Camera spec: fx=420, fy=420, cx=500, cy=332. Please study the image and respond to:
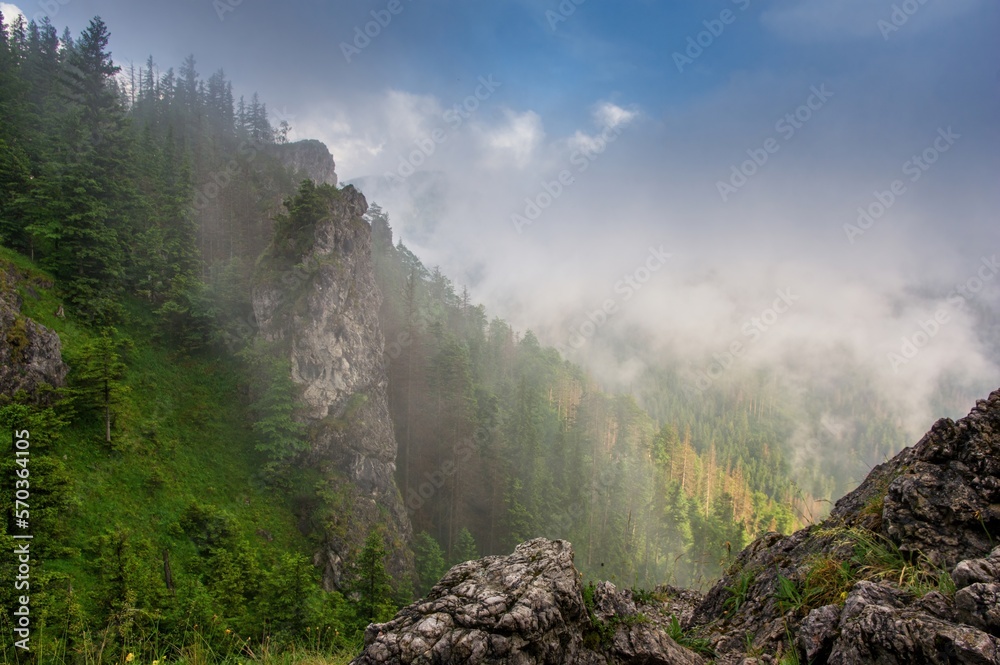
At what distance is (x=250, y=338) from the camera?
37.9m

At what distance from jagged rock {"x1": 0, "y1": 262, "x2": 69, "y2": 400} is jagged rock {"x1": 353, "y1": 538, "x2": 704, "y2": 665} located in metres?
29.4

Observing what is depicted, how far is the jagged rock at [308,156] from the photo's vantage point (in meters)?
86.9

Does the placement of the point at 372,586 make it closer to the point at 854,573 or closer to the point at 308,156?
the point at 854,573

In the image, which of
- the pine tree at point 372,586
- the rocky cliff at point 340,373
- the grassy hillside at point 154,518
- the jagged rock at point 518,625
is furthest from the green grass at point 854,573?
the rocky cliff at point 340,373

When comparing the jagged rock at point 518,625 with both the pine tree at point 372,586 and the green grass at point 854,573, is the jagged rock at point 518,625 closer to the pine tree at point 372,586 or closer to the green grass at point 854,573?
the green grass at point 854,573

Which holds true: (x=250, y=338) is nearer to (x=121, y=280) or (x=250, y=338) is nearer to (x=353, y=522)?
(x=121, y=280)

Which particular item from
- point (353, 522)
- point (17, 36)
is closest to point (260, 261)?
point (353, 522)

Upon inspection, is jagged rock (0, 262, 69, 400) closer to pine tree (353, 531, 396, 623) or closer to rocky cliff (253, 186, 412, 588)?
rocky cliff (253, 186, 412, 588)

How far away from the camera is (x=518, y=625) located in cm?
376

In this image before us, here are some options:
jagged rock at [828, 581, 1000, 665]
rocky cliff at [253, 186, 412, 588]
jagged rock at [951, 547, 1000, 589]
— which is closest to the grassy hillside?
rocky cliff at [253, 186, 412, 588]

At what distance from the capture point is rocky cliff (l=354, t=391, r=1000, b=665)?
2982 mm

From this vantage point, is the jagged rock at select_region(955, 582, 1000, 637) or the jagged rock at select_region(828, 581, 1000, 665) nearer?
the jagged rock at select_region(828, 581, 1000, 665)

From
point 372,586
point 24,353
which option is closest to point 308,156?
point 24,353

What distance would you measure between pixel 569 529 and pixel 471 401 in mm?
18620
